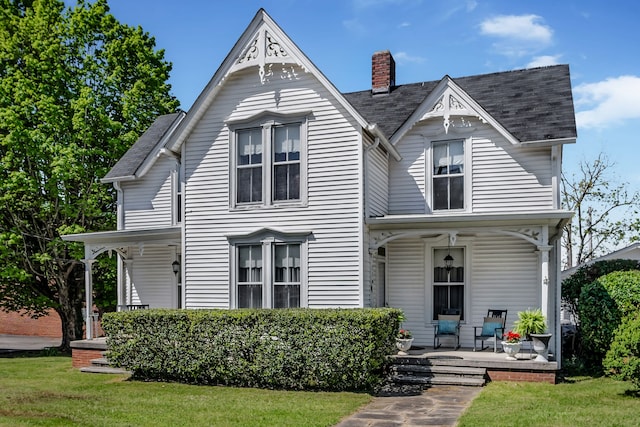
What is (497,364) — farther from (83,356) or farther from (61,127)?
(61,127)

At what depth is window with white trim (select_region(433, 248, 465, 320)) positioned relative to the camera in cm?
1462

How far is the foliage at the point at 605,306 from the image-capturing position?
12.4m

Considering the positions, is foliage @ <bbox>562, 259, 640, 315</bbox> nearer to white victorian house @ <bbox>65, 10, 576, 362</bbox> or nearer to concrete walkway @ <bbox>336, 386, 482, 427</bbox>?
white victorian house @ <bbox>65, 10, 576, 362</bbox>

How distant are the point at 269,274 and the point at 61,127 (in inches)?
374

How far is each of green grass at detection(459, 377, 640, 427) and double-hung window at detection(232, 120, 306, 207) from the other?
5960 millimetres

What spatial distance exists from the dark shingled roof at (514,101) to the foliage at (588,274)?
3566 millimetres

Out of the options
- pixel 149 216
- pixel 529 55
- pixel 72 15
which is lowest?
pixel 149 216

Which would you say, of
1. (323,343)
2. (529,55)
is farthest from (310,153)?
(529,55)

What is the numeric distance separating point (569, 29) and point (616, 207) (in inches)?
955

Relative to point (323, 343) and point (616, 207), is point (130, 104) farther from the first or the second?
point (616, 207)

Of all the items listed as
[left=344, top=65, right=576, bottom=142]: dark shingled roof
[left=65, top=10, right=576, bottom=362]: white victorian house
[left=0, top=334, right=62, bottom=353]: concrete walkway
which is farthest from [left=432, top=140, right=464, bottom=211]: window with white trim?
[left=0, top=334, right=62, bottom=353]: concrete walkway

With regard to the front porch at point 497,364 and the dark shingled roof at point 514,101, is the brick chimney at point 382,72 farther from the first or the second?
the front porch at point 497,364

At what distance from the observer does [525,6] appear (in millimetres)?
10500

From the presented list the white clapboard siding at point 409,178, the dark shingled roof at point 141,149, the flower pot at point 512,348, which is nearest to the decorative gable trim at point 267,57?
A: the white clapboard siding at point 409,178
